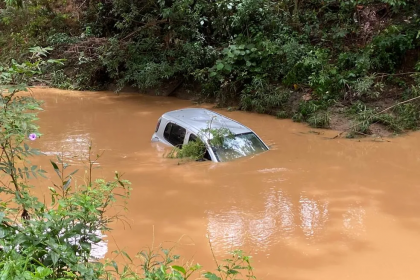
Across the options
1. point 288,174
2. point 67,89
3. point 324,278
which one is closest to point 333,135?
point 288,174

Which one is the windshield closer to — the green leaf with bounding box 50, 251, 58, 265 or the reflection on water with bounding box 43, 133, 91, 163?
the reflection on water with bounding box 43, 133, 91, 163

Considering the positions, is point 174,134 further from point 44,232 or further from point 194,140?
point 44,232

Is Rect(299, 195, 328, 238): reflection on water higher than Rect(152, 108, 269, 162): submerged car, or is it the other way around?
Rect(152, 108, 269, 162): submerged car

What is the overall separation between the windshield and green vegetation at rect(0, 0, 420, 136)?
343 centimetres

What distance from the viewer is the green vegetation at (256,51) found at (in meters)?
12.6

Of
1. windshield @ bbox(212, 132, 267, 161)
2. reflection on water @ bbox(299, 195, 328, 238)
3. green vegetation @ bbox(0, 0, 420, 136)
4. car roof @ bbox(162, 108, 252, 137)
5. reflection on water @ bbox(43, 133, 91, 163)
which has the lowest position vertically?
reflection on water @ bbox(299, 195, 328, 238)

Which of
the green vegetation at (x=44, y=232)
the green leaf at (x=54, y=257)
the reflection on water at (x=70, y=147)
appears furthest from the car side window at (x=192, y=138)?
the green leaf at (x=54, y=257)

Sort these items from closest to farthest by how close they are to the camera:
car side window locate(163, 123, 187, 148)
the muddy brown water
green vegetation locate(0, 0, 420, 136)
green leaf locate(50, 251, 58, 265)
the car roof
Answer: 1. green leaf locate(50, 251, 58, 265)
2. the muddy brown water
3. the car roof
4. car side window locate(163, 123, 187, 148)
5. green vegetation locate(0, 0, 420, 136)

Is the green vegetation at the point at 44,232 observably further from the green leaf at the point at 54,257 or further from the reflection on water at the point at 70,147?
the reflection on water at the point at 70,147

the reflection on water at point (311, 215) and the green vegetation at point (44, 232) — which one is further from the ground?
the green vegetation at point (44, 232)

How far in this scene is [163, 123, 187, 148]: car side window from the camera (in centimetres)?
882

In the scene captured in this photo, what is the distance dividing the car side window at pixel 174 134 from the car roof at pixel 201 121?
0.13 m

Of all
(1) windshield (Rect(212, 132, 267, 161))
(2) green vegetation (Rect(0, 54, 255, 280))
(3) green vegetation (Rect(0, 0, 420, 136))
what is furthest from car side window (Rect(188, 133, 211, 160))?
(2) green vegetation (Rect(0, 54, 255, 280))

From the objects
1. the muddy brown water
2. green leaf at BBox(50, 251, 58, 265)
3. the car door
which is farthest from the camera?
the car door
